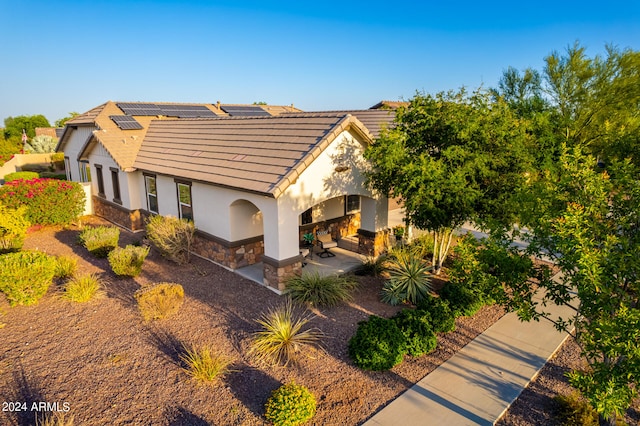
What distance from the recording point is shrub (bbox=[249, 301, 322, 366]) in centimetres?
799

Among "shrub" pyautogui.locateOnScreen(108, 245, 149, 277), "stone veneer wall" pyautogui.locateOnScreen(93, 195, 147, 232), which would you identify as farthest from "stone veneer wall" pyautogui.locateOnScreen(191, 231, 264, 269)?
"stone veneer wall" pyautogui.locateOnScreen(93, 195, 147, 232)

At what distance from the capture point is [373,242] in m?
14.1

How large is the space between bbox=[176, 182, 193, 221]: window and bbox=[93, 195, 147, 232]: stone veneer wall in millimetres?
3431

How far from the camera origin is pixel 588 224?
5121mm

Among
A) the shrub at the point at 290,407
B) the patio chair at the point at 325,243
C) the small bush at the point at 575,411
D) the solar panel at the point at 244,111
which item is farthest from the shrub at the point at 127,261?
the solar panel at the point at 244,111

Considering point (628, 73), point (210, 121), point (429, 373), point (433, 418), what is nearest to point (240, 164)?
point (210, 121)

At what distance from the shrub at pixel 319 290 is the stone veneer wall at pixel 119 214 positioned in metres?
9.87

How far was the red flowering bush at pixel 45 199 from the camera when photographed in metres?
16.8

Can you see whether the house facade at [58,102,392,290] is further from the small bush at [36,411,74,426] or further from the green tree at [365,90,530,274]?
the small bush at [36,411,74,426]

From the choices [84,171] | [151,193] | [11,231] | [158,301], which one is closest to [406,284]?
[158,301]

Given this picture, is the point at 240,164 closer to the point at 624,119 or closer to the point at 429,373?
the point at 429,373

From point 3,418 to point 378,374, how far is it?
652cm

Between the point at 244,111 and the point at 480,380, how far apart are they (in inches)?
897

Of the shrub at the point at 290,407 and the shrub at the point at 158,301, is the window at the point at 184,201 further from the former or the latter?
the shrub at the point at 290,407
